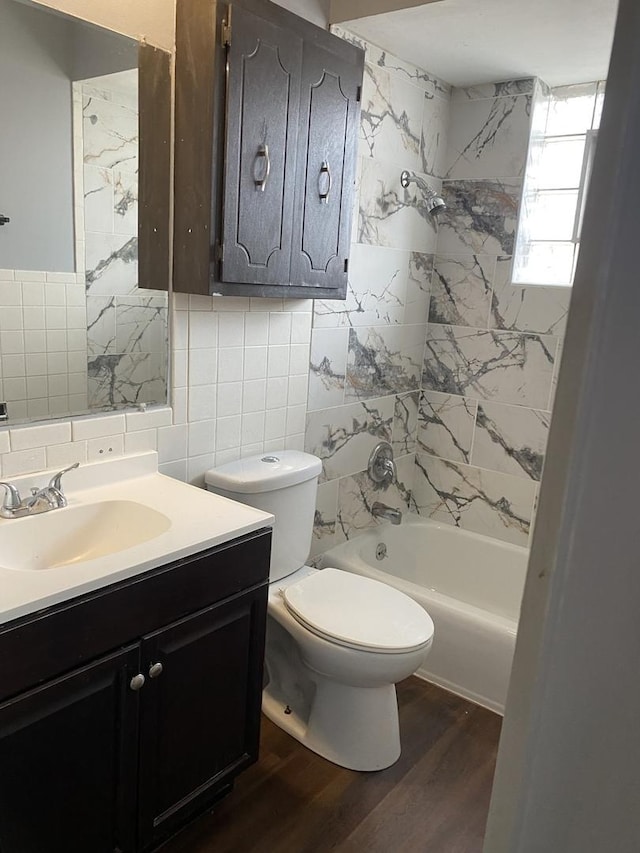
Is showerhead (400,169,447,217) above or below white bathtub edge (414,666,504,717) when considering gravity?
above

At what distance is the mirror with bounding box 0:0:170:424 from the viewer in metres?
1.51

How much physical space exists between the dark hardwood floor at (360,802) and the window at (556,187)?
181 centimetres

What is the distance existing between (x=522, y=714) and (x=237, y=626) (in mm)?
1328

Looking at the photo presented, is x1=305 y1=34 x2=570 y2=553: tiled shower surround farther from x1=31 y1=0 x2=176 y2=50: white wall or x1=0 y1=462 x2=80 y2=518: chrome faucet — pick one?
x1=0 y1=462 x2=80 y2=518: chrome faucet

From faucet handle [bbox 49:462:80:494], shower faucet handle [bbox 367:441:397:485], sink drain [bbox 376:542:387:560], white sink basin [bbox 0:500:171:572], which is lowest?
sink drain [bbox 376:542:387:560]

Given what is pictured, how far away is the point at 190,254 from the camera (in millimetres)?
1774

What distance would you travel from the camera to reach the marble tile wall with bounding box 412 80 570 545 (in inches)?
106

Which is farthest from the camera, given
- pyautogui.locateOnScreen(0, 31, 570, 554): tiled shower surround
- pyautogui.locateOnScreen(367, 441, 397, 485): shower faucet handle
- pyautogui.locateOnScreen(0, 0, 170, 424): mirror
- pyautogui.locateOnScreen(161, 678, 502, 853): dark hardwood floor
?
pyautogui.locateOnScreen(367, 441, 397, 485): shower faucet handle

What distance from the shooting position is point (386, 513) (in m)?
2.85

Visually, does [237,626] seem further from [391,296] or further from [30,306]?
[391,296]

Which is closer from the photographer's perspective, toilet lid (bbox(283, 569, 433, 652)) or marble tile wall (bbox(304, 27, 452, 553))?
toilet lid (bbox(283, 569, 433, 652))

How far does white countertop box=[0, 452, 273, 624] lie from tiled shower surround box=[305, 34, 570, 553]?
31.3 inches

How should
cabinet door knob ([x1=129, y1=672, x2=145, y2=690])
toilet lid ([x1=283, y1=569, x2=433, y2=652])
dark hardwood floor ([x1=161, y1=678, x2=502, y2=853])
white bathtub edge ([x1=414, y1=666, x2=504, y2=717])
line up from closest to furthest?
cabinet door knob ([x1=129, y1=672, x2=145, y2=690]) → dark hardwood floor ([x1=161, y1=678, x2=502, y2=853]) → toilet lid ([x1=283, y1=569, x2=433, y2=652]) → white bathtub edge ([x1=414, y1=666, x2=504, y2=717])

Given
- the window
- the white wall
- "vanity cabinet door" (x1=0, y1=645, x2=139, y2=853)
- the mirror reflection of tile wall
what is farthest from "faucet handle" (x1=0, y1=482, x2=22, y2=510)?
the window
